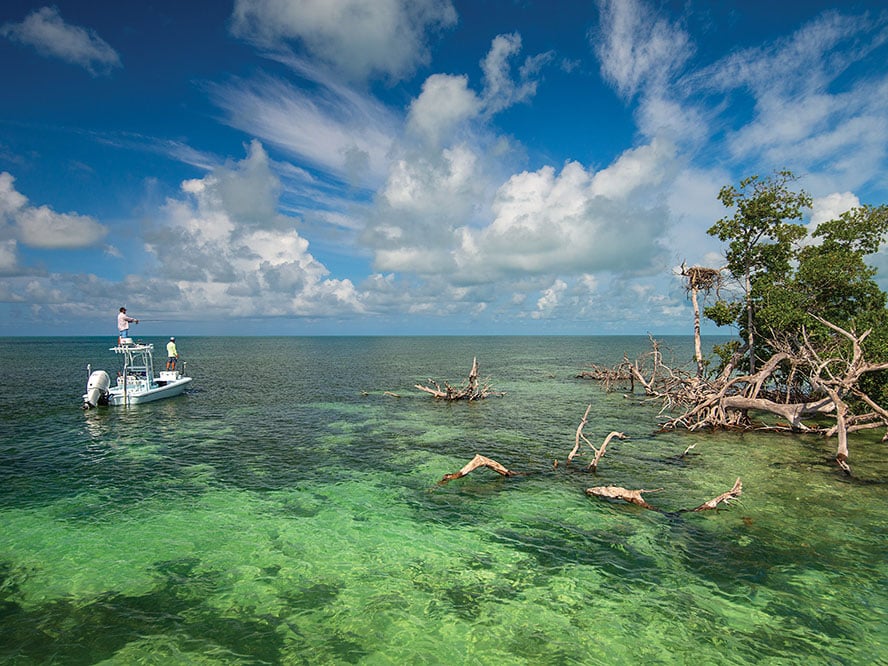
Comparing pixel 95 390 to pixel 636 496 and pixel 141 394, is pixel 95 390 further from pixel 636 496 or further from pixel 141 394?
pixel 636 496

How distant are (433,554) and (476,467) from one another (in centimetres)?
699

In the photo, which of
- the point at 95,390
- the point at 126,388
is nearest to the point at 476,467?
the point at 95,390

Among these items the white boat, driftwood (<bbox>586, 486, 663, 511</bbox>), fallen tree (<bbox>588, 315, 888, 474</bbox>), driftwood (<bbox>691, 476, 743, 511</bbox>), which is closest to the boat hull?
the white boat

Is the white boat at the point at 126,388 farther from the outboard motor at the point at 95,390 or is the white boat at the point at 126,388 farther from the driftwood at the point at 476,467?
the driftwood at the point at 476,467

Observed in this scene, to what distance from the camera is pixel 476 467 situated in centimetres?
2122

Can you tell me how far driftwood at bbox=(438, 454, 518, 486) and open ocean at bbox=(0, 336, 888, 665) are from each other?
2.06 ft

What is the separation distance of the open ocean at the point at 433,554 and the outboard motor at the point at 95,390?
10568 millimetres

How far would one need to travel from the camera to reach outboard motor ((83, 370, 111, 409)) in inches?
1552

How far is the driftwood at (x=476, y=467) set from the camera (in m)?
20.3

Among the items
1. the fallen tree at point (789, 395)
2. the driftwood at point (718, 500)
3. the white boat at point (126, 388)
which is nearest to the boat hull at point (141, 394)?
the white boat at point (126, 388)

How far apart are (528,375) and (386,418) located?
41.8 meters

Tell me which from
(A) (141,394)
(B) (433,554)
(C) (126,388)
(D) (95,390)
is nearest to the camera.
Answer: (B) (433,554)

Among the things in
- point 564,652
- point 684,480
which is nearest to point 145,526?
point 564,652

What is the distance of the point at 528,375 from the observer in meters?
75.4
